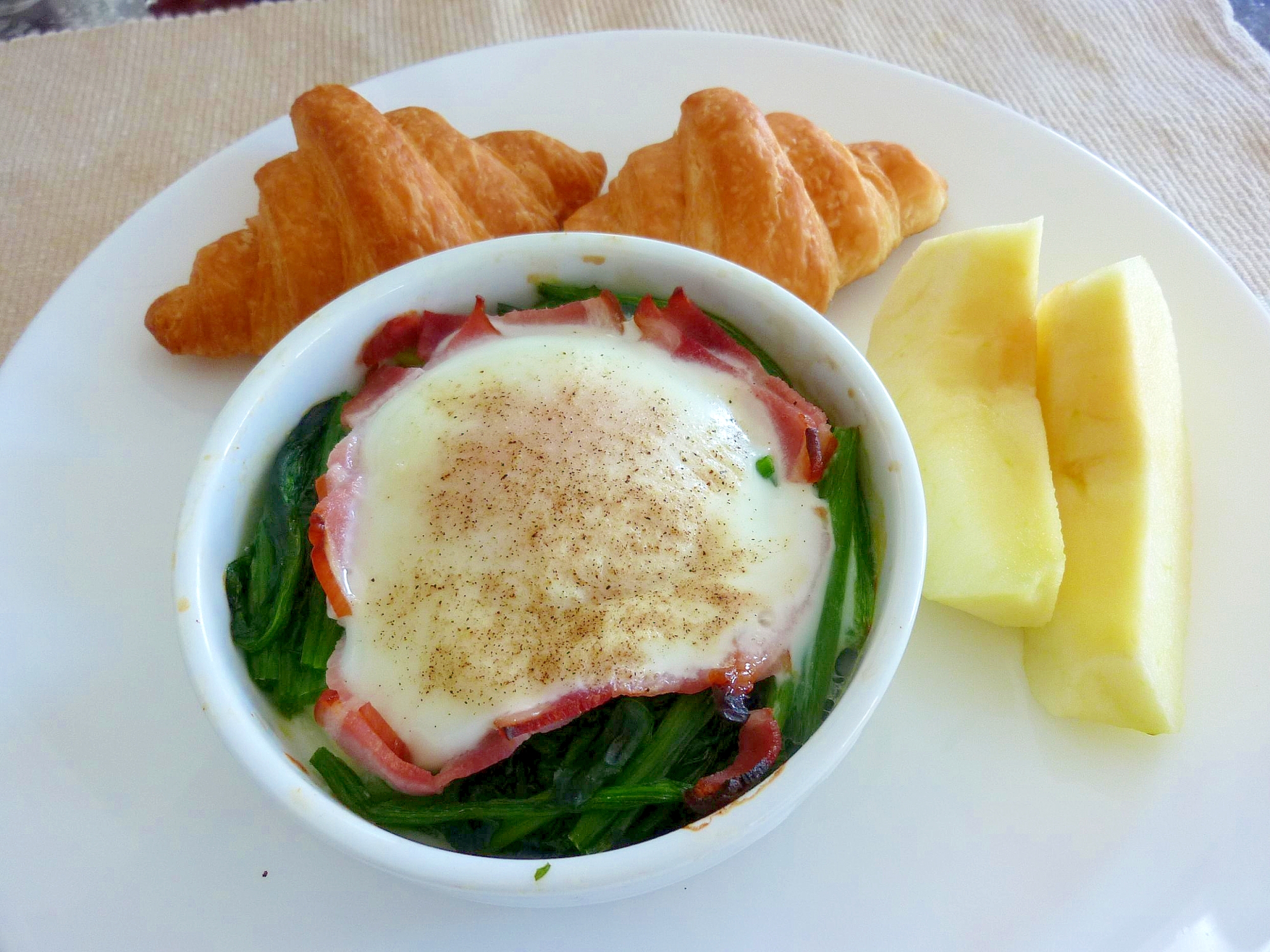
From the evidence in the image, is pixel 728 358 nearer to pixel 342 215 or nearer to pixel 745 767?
pixel 745 767

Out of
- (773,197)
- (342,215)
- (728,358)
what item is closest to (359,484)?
(728,358)

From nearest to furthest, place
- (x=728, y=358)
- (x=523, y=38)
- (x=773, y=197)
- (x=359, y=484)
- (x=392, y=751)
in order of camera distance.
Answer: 1. (x=392, y=751)
2. (x=359, y=484)
3. (x=728, y=358)
4. (x=773, y=197)
5. (x=523, y=38)

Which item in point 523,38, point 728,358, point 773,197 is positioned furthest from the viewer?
point 523,38

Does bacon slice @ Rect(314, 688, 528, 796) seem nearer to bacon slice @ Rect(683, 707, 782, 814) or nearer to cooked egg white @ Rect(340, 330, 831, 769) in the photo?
cooked egg white @ Rect(340, 330, 831, 769)

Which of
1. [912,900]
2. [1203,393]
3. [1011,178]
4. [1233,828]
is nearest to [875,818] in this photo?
[912,900]

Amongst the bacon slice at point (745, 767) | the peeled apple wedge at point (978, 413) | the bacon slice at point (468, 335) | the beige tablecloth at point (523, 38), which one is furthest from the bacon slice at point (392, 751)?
the beige tablecloth at point (523, 38)

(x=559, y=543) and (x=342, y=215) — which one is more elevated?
(x=342, y=215)
